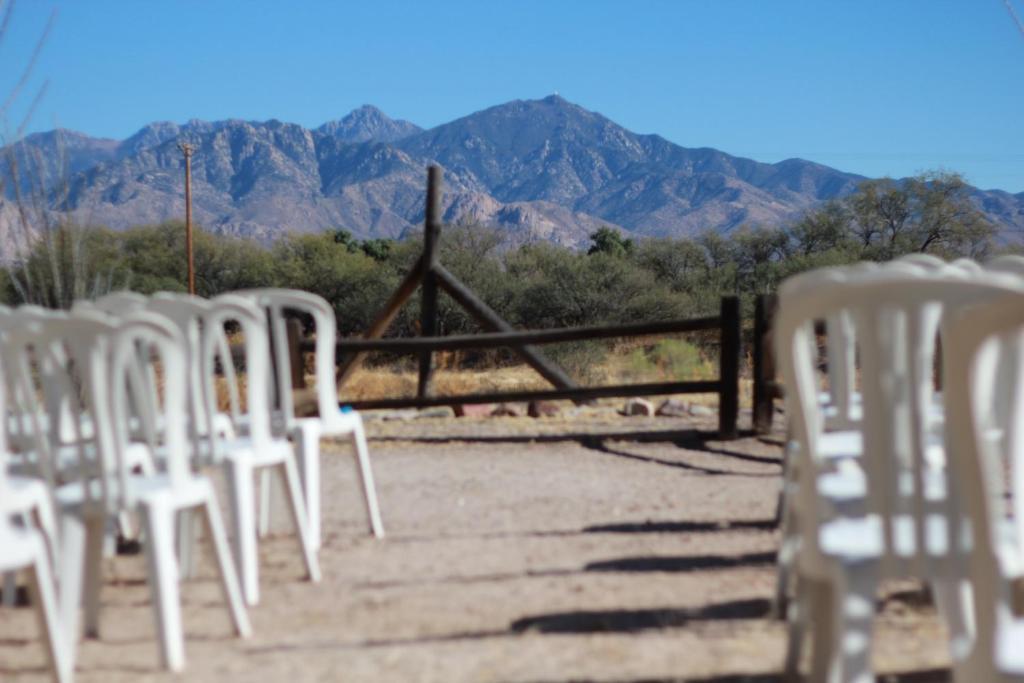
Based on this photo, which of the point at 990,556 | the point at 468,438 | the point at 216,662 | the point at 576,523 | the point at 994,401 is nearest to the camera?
the point at 990,556

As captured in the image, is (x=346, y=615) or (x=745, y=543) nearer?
(x=346, y=615)

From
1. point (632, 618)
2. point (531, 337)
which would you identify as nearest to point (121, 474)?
point (632, 618)

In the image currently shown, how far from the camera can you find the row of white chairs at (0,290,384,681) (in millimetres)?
2623

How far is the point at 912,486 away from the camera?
2.00m

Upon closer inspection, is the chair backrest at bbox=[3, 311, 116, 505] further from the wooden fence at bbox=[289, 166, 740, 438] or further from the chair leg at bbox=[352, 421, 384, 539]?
the wooden fence at bbox=[289, 166, 740, 438]

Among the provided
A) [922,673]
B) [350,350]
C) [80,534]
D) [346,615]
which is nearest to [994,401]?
[922,673]

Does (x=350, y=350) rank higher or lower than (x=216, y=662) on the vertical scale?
higher

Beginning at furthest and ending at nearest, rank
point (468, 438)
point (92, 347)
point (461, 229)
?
point (461, 229) < point (468, 438) < point (92, 347)

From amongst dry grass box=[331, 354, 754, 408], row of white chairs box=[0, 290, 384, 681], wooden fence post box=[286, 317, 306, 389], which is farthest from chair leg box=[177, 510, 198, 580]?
dry grass box=[331, 354, 754, 408]

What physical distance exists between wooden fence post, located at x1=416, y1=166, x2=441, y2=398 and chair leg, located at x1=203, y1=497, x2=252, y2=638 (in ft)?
16.1

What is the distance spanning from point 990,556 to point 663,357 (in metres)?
11.0

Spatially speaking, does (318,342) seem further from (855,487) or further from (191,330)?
(855,487)

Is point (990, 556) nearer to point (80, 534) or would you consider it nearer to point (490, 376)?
point (80, 534)

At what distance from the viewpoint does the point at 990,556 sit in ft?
5.19
